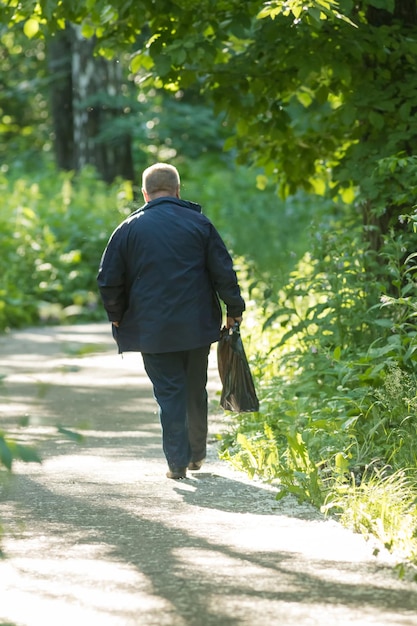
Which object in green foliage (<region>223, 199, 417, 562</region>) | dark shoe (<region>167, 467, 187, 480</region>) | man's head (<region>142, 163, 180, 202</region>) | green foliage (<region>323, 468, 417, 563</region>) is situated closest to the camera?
green foliage (<region>323, 468, 417, 563</region>)

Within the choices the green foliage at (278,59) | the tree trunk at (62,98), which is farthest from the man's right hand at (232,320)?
the tree trunk at (62,98)

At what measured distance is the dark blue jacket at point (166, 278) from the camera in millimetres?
6816

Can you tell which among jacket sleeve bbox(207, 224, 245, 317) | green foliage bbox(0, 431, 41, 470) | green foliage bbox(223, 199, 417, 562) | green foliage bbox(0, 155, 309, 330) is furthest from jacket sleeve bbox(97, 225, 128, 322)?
green foliage bbox(0, 155, 309, 330)

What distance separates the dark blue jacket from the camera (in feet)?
22.4

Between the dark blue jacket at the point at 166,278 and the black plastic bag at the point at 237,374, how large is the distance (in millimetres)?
181

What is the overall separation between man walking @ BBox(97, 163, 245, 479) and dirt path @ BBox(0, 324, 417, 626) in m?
0.52

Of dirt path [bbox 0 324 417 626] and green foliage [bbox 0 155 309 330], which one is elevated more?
green foliage [bbox 0 155 309 330]

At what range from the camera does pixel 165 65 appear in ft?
27.1

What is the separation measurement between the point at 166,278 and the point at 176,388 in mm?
637

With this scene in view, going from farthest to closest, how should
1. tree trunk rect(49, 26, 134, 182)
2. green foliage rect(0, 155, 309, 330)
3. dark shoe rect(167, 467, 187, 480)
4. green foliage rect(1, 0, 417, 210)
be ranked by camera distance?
tree trunk rect(49, 26, 134, 182)
green foliage rect(0, 155, 309, 330)
green foliage rect(1, 0, 417, 210)
dark shoe rect(167, 467, 187, 480)

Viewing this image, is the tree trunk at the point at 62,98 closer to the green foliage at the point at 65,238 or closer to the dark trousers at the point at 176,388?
the green foliage at the point at 65,238

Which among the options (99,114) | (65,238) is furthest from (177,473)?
(99,114)

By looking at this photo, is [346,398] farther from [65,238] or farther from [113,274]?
[65,238]

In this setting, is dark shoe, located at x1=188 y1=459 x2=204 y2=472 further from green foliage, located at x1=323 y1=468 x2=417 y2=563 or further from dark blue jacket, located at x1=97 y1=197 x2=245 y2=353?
green foliage, located at x1=323 y1=468 x2=417 y2=563
